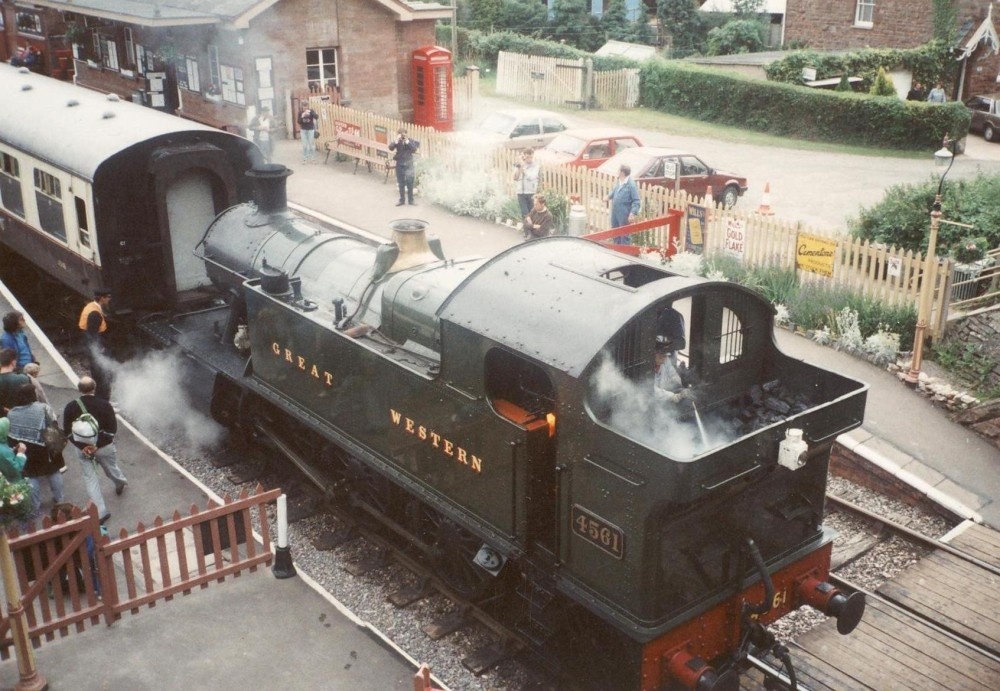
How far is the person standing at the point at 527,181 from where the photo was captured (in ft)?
53.3

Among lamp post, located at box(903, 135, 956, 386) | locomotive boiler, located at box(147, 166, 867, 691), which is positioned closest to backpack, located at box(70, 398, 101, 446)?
locomotive boiler, located at box(147, 166, 867, 691)

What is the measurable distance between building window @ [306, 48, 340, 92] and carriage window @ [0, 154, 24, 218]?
462 inches

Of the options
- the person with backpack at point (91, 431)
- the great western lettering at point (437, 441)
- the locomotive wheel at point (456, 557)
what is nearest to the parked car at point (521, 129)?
the person with backpack at point (91, 431)

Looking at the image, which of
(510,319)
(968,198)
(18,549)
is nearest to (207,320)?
(18,549)

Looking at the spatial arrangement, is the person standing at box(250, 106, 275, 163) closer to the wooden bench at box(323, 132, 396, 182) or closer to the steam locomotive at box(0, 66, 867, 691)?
the wooden bench at box(323, 132, 396, 182)

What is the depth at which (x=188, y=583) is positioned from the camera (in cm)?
722

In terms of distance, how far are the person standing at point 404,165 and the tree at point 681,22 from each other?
2551cm

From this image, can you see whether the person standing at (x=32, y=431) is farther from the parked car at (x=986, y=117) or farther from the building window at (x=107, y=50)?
the parked car at (x=986, y=117)

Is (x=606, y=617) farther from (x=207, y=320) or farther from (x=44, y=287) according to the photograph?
(x=44, y=287)

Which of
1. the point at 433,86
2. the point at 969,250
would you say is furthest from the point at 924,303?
the point at 433,86

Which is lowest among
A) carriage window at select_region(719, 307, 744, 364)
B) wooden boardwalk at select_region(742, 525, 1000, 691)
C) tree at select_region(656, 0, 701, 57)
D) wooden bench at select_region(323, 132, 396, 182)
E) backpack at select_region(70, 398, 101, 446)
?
wooden boardwalk at select_region(742, 525, 1000, 691)

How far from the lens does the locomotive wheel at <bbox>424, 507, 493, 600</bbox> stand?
716cm

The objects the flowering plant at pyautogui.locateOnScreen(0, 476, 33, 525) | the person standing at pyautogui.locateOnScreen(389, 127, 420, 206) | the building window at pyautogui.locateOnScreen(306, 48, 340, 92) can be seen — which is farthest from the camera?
the building window at pyautogui.locateOnScreen(306, 48, 340, 92)

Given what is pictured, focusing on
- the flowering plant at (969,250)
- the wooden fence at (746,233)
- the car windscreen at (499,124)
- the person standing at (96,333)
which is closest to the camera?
the person standing at (96,333)
